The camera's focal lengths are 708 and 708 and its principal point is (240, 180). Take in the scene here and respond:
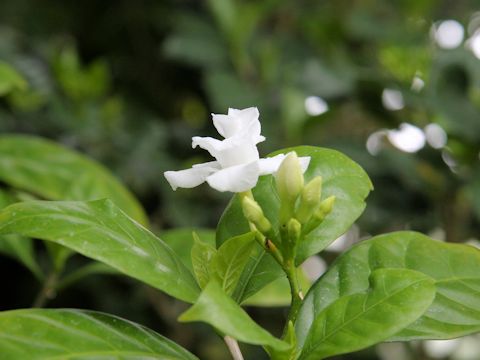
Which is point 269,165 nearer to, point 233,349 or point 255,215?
point 255,215

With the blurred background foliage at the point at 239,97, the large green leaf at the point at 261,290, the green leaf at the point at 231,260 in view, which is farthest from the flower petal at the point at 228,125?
the blurred background foliage at the point at 239,97

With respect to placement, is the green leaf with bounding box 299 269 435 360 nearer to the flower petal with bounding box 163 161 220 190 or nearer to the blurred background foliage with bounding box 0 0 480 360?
the flower petal with bounding box 163 161 220 190

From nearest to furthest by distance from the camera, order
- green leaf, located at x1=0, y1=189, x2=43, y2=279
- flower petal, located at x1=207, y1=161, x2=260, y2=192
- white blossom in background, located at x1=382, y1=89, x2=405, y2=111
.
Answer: flower petal, located at x1=207, y1=161, x2=260, y2=192
green leaf, located at x1=0, y1=189, x2=43, y2=279
white blossom in background, located at x1=382, y1=89, x2=405, y2=111

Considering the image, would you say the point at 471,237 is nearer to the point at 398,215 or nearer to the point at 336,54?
the point at 398,215

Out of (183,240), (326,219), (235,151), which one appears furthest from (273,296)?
(235,151)

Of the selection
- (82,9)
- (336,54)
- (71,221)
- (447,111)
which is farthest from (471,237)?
(82,9)

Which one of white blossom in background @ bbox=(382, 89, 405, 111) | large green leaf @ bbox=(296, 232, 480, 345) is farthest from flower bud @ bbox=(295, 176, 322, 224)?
white blossom in background @ bbox=(382, 89, 405, 111)
